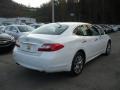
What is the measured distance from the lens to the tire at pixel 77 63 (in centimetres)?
485

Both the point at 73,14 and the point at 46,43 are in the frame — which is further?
the point at 73,14

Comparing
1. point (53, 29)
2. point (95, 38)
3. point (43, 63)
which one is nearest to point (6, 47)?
point (53, 29)

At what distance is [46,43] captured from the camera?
4.36m

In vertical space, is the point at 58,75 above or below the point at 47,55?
below

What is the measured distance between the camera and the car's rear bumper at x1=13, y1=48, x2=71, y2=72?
4238 millimetres

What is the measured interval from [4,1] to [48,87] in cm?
5799

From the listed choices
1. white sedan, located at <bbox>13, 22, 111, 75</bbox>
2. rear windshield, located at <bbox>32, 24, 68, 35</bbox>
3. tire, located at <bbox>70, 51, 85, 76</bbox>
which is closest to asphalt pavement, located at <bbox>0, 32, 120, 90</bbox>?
tire, located at <bbox>70, 51, 85, 76</bbox>

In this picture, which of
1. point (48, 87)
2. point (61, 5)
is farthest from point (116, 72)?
point (61, 5)

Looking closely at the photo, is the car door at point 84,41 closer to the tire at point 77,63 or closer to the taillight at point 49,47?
the tire at point 77,63

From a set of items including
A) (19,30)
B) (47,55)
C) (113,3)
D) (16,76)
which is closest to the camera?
(47,55)

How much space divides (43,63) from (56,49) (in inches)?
18.1

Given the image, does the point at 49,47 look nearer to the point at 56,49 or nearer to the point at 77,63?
the point at 56,49

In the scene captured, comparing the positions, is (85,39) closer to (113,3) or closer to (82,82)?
(82,82)

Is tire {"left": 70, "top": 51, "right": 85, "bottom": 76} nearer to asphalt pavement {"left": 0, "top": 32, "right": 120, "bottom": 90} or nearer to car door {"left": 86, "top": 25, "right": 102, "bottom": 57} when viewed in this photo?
asphalt pavement {"left": 0, "top": 32, "right": 120, "bottom": 90}
